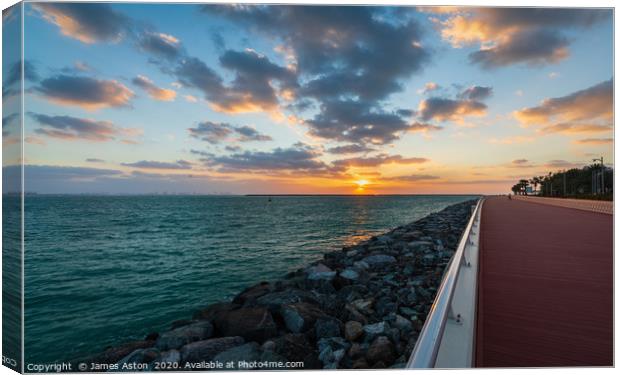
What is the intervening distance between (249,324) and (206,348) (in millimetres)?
535

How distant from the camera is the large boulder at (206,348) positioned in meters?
3.04

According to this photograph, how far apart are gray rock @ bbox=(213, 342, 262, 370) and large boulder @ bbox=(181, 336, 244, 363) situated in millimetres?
67

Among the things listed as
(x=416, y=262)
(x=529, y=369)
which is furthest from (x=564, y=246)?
(x=529, y=369)

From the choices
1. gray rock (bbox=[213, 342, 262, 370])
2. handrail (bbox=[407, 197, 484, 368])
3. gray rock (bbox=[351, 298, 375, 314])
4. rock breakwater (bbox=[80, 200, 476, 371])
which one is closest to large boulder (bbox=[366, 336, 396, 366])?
rock breakwater (bbox=[80, 200, 476, 371])

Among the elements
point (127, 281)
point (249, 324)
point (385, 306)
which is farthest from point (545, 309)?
point (127, 281)

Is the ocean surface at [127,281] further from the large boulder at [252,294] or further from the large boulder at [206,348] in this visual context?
the large boulder at [206,348]

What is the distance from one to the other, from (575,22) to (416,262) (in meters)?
4.66

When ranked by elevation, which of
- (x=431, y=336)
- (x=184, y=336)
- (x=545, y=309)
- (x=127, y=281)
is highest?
(x=431, y=336)

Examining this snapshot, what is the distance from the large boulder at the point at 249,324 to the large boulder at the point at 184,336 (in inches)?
6.9

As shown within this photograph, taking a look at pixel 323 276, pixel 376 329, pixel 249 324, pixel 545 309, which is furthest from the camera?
pixel 323 276

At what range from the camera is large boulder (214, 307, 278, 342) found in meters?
3.37

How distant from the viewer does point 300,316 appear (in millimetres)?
3574

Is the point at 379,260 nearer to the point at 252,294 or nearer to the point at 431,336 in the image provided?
the point at 252,294

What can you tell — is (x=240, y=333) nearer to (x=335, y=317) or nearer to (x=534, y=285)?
(x=335, y=317)
